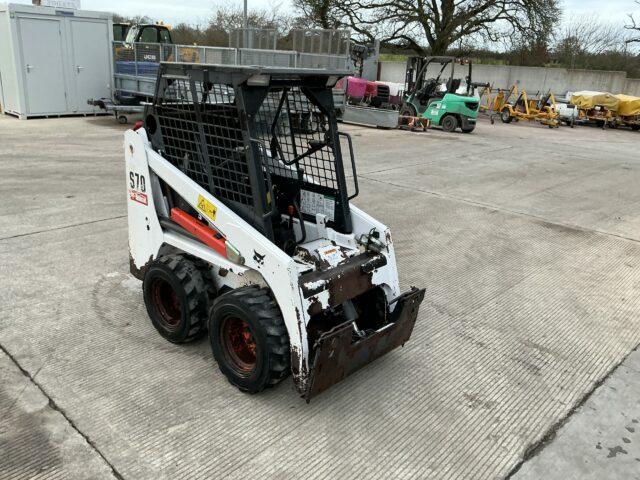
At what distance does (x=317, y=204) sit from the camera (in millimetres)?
3695

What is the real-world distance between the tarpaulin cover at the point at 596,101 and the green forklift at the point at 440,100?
261 inches

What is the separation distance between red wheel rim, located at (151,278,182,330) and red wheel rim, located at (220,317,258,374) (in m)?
0.58

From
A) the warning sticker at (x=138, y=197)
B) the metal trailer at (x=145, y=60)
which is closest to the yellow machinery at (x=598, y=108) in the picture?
the metal trailer at (x=145, y=60)

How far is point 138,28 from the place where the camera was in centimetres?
1510

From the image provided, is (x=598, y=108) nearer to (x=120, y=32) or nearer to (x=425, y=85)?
(x=425, y=85)

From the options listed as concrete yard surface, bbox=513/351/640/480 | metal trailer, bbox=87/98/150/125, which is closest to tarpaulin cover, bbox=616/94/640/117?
metal trailer, bbox=87/98/150/125

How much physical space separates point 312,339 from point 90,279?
8.12ft

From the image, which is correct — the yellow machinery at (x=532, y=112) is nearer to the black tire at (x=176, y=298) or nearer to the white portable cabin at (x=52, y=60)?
the white portable cabin at (x=52, y=60)

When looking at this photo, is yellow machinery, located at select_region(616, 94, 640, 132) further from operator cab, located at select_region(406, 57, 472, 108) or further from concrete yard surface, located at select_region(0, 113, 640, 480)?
concrete yard surface, located at select_region(0, 113, 640, 480)

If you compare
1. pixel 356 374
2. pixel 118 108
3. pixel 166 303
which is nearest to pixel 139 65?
pixel 118 108

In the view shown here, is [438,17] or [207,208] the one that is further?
[438,17]

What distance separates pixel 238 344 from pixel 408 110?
15.9 metres

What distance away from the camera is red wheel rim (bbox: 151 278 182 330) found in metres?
3.68

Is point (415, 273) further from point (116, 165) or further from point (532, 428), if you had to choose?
point (116, 165)
